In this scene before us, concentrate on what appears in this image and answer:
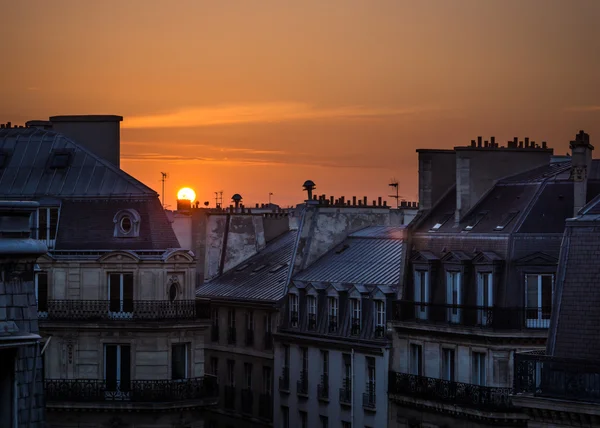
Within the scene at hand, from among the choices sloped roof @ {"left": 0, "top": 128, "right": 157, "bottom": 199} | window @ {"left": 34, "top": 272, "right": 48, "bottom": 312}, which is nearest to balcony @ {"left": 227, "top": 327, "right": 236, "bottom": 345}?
sloped roof @ {"left": 0, "top": 128, "right": 157, "bottom": 199}

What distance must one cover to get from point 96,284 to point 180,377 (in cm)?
449

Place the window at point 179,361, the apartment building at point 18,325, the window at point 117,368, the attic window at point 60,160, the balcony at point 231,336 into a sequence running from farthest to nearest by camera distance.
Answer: the balcony at point 231,336, the attic window at point 60,160, the window at point 179,361, the window at point 117,368, the apartment building at point 18,325

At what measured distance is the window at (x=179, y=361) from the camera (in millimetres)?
61750

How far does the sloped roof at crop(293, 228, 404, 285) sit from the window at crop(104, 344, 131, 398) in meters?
A: 10.0

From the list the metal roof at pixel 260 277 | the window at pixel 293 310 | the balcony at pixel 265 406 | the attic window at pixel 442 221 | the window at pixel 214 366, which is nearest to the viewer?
the attic window at pixel 442 221

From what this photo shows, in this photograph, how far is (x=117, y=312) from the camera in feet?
202

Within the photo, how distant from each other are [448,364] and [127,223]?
41.6 feet

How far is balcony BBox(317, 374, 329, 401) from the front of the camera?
66.8m

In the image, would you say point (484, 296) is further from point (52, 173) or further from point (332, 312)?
point (52, 173)

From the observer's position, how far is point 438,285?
60.3 meters

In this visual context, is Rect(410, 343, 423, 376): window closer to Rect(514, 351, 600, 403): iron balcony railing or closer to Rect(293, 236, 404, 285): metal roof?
Rect(293, 236, 404, 285): metal roof

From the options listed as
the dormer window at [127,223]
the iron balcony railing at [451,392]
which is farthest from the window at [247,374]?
the dormer window at [127,223]

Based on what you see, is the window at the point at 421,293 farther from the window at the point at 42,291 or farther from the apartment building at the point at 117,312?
the window at the point at 42,291

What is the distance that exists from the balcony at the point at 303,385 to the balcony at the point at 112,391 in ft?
27.4
